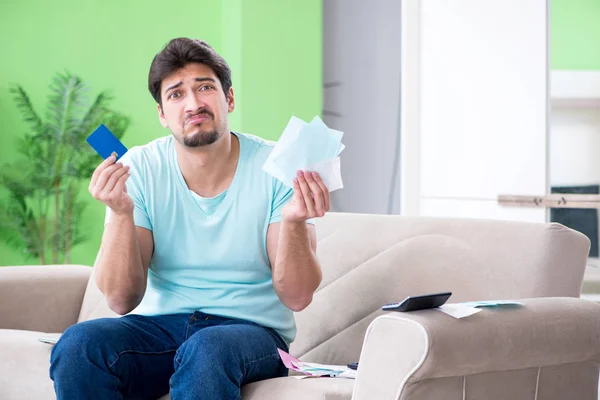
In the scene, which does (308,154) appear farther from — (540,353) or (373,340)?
(540,353)

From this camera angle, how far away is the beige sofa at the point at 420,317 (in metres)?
1.49

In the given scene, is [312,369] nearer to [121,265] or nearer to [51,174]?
[121,265]

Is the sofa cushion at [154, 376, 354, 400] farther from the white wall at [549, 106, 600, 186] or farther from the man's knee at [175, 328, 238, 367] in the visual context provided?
the white wall at [549, 106, 600, 186]

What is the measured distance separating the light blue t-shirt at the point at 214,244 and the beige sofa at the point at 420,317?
0.84 feet

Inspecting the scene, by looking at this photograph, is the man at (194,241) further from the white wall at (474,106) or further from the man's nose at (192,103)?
the white wall at (474,106)

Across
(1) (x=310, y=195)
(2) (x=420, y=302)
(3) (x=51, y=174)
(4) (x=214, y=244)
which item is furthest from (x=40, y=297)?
(3) (x=51, y=174)

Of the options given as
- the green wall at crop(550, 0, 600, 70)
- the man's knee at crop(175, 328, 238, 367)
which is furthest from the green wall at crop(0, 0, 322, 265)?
the man's knee at crop(175, 328, 238, 367)

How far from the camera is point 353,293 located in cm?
215

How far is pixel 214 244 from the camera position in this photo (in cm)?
196

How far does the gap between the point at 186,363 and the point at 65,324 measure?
0.94 meters

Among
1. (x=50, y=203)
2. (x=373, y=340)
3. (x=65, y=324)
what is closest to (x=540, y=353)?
(x=373, y=340)

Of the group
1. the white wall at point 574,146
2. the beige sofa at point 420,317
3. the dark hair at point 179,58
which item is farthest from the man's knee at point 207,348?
the white wall at point 574,146

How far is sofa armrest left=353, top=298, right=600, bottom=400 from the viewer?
1443 millimetres

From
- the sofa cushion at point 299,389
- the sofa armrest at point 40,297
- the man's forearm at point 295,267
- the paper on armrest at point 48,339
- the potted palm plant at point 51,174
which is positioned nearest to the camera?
the sofa cushion at point 299,389
